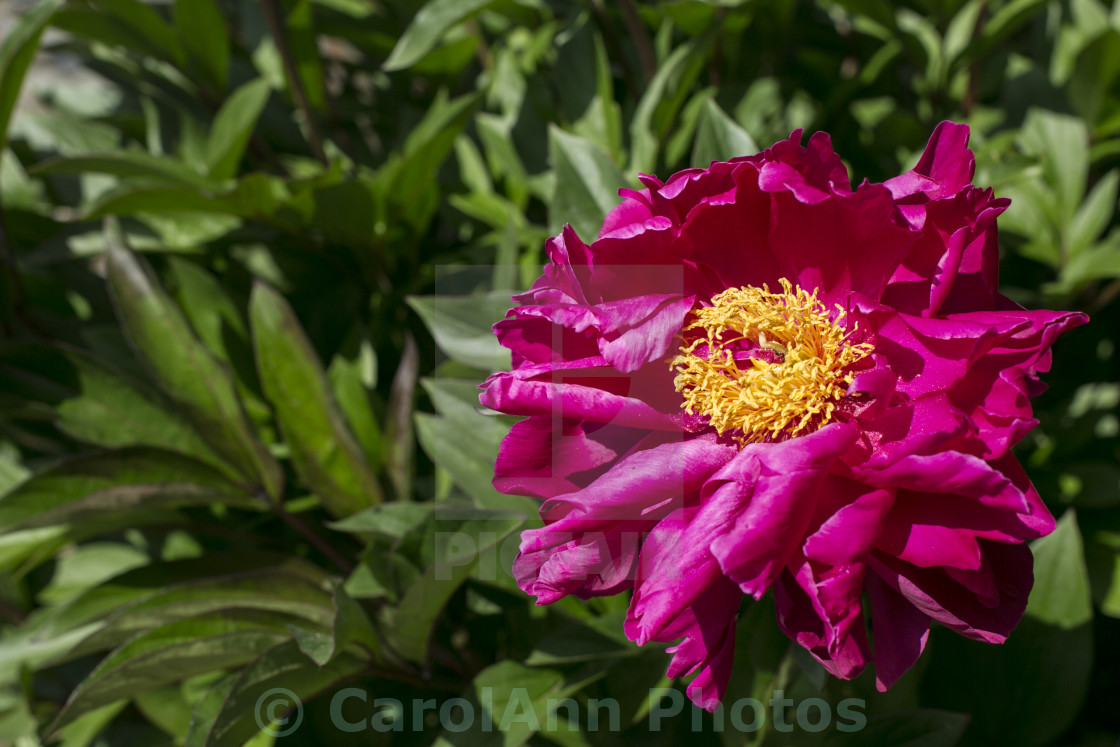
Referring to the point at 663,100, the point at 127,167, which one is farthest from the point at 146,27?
the point at 663,100

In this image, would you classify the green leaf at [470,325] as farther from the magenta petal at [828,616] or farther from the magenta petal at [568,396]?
the magenta petal at [828,616]

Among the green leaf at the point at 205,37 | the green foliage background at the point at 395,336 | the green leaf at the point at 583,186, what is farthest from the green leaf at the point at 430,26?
the green leaf at the point at 205,37

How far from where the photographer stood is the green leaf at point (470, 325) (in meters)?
1.07

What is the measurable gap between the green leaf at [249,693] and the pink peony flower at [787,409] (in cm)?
33

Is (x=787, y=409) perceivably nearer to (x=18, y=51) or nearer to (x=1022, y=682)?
(x=1022, y=682)

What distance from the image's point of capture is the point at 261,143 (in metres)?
1.64

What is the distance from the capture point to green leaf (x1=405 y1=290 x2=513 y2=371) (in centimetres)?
107

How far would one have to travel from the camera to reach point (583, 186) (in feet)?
3.44

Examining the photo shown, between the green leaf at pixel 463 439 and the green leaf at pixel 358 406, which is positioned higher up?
the green leaf at pixel 463 439

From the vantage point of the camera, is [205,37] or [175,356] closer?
[175,356]

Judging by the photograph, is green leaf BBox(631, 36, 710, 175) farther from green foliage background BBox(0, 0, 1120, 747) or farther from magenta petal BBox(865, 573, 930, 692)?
Result: magenta petal BBox(865, 573, 930, 692)

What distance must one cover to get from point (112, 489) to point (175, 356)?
0.19 m

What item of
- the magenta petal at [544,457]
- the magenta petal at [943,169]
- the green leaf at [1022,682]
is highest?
the magenta petal at [943,169]

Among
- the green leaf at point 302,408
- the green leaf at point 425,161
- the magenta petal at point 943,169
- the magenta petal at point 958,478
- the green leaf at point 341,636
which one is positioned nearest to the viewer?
the magenta petal at point 958,478
